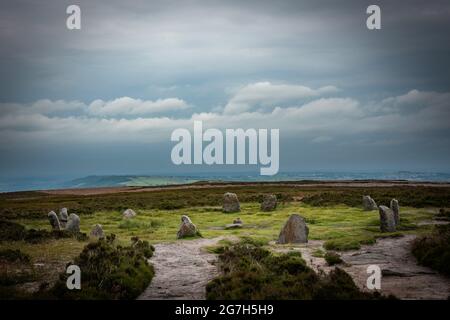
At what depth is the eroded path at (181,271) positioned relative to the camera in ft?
48.3

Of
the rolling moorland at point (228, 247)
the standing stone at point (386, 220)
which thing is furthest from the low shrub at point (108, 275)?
the standing stone at point (386, 220)

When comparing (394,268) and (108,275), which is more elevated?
(108,275)

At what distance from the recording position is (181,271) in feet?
59.2

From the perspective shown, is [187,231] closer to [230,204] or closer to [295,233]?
[295,233]

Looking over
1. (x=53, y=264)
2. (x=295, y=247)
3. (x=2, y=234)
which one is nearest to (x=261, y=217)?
(x=295, y=247)

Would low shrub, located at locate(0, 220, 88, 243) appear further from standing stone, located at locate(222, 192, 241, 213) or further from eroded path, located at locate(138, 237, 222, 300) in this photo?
standing stone, located at locate(222, 192, 241, 213)

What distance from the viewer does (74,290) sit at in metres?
13.5

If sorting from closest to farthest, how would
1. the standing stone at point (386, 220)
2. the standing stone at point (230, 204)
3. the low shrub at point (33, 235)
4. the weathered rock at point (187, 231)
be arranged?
the low shrub at point (33, 235) < the standing stone at point (386, 220) < the weathered rock at point (187, 231) < the standing stone at point (230, 204)

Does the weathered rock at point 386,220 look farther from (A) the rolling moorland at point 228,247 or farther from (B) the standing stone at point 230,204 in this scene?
(B) the standing stone at point 230,204

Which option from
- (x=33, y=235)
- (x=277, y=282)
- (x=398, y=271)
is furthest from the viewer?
(x=33, y=235)

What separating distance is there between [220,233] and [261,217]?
33.5 ft

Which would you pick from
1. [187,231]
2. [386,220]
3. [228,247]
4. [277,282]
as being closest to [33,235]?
[187,231]
